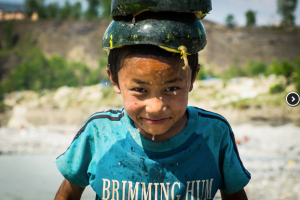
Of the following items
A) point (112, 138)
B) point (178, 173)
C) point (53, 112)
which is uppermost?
point (112, 138)

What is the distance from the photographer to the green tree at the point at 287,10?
115 ft

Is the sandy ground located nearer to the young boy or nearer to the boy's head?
the young boy

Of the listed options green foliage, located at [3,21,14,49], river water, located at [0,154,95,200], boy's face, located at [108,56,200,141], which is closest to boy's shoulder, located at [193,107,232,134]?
boy's face, located at [108,56,200,141]

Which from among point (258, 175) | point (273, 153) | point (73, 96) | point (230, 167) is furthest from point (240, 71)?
point (230, 167)

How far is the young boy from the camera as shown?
1216 millimetres

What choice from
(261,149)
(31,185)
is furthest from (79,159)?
(261,149)

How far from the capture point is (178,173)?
1.32 metres

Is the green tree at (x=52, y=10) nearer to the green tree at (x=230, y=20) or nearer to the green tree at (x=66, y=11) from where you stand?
the green tree at (x=66, y=11)

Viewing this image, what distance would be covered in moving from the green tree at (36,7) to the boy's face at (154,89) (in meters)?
55.5

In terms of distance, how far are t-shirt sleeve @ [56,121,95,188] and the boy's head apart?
30 cm

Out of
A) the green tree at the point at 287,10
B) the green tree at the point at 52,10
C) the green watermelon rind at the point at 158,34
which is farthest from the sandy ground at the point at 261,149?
the green tree at the point at 52,10

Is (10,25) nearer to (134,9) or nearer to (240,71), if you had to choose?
(240,71)

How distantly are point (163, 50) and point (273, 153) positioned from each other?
1241 centimetres

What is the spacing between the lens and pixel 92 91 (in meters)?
28.2
